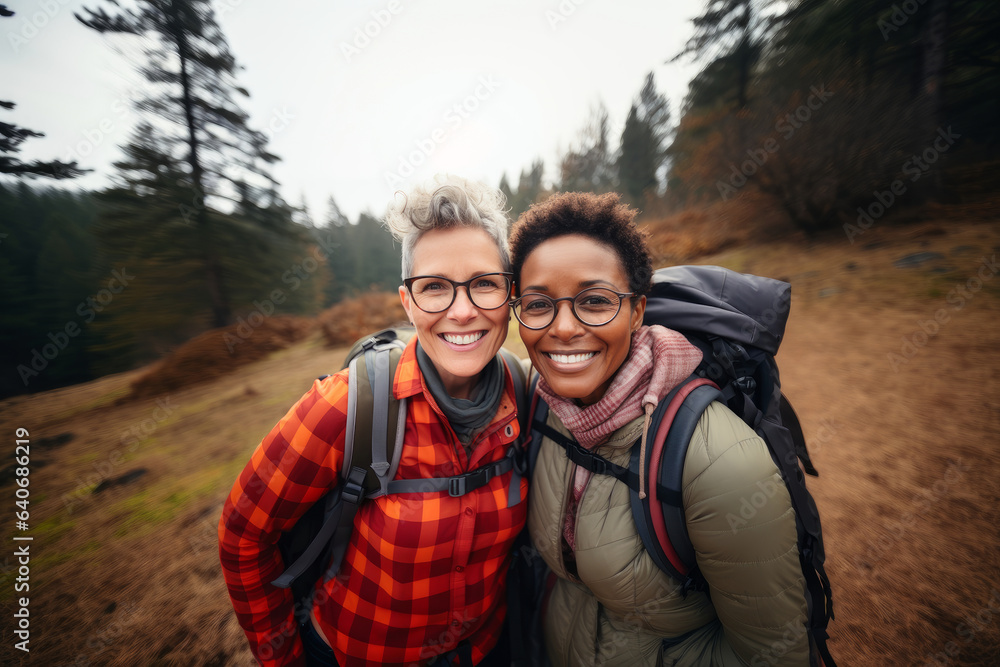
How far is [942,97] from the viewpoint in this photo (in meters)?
6.89

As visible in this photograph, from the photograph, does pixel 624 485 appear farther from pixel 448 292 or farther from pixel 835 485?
pixel 835 485

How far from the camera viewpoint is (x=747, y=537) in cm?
109

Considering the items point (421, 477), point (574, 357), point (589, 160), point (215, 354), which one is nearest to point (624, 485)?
point (574, 357)

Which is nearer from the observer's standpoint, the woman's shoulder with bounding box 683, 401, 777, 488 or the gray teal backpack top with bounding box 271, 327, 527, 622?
the woman's shoulder with bounding box 683, 401, 777, 488

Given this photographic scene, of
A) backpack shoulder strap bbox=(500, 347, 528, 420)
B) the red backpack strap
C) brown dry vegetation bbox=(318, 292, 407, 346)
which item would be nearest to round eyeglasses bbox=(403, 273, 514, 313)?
backpack shoulder strap bbox=(500, 347, 528, 420)

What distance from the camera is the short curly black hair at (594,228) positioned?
4.52ft

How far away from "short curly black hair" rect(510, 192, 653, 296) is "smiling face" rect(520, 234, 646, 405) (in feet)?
0.14

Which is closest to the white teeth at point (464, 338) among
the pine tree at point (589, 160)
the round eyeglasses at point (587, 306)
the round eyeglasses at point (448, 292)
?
the round eyeglasses at point (448, 292)

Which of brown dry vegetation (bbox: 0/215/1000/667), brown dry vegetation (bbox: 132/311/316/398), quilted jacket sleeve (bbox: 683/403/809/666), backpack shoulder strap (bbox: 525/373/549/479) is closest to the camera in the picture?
quilted jacket sleeve (bbox: 683/403/809/666)

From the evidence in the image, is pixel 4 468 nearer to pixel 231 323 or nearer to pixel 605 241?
pixel 231 323

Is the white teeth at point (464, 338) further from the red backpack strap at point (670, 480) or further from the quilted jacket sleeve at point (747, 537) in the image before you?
the quilted jacket sleeve at point (747, 537)

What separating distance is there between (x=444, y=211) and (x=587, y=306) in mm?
765

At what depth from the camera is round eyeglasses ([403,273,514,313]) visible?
139cm

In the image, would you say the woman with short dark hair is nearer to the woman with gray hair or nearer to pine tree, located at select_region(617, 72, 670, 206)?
the woman with gray hair
